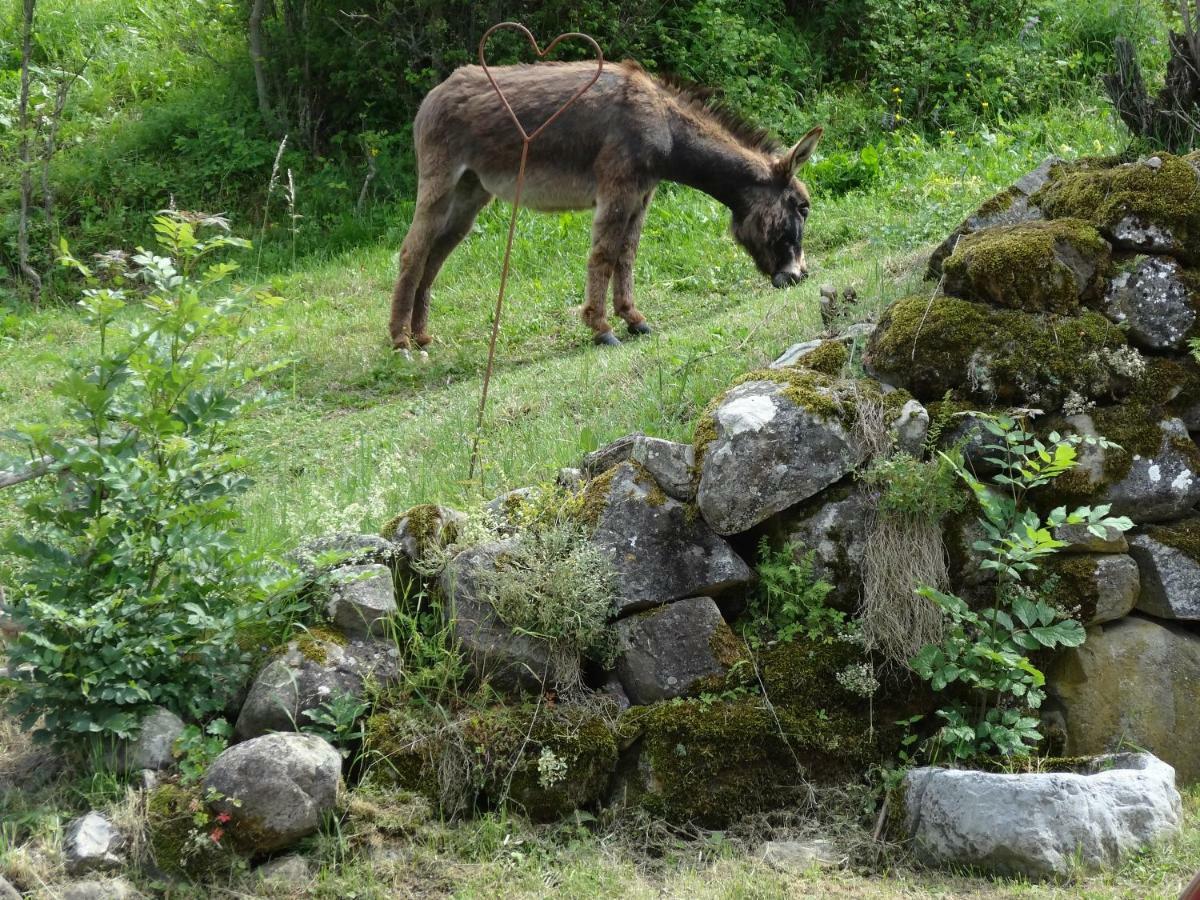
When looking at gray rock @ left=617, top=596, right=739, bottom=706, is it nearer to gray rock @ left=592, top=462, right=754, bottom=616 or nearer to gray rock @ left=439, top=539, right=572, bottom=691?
gray rock @ left=592, top=462, right=754, bottom=616

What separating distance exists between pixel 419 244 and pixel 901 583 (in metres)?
6.66

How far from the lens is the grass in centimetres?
641

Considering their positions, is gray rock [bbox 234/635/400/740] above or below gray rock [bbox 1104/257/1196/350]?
below

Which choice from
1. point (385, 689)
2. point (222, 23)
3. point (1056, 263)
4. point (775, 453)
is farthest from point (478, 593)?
point (222, 23)

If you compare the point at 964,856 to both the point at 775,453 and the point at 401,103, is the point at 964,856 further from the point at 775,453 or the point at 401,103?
the point at 401,103

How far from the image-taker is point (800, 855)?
4.47m

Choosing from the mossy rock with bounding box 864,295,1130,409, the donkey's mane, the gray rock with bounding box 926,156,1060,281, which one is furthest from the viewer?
the donkey's mane

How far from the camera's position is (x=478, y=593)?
16.2ft

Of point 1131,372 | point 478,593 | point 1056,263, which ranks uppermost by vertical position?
point 1056,263

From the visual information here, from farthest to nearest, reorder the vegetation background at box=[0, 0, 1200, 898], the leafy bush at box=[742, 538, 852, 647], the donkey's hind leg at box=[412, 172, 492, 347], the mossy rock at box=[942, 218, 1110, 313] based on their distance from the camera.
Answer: the donkey's hind leg at box=[412, 172, 492, 347] → the vegetation background at box=[0, 0, 1200, 898] → the mossy rock at box=[942, 218, 1110, 313] → the leafy bush at box=[742, 538, 852, 647]

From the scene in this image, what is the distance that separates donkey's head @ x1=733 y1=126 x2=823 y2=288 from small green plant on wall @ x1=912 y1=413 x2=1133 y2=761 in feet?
19.1

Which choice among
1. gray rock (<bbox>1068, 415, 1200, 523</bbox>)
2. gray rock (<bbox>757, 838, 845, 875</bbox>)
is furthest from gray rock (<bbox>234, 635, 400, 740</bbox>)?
gray rock (<bbox>1068, 415, 1200, 523</bbox>)

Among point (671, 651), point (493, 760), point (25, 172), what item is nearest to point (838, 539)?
point (671, 651)

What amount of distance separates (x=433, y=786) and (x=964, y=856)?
1802 mm
